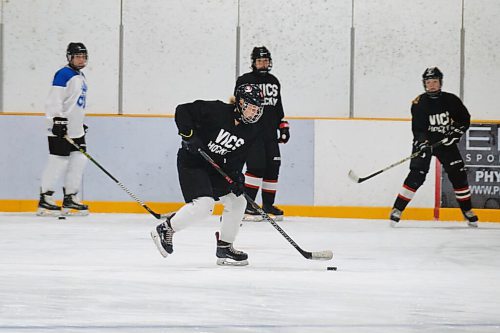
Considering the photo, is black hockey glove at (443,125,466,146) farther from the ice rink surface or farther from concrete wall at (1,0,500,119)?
concrete wall at (1,0,500,119)

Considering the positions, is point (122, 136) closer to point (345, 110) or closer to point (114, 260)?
point (345, 110)

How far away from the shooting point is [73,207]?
327 inches

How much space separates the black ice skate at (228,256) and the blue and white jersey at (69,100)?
10.3ft

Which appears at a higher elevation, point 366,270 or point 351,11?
point 351,11

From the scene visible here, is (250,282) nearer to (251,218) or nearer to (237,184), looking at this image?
(237,184)

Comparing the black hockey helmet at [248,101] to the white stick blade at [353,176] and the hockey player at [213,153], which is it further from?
the white stick blade at [353,176]

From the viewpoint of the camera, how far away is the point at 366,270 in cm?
534

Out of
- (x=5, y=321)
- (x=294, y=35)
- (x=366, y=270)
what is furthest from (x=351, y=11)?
(x=5, y=321)

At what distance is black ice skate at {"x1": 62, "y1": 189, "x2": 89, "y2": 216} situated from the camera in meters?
8.31

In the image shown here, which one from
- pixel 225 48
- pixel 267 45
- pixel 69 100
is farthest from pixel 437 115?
pixel 69 100

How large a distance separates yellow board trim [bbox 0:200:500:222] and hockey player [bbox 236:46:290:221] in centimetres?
38

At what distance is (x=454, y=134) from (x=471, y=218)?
65cm

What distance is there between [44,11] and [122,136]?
5.37ft

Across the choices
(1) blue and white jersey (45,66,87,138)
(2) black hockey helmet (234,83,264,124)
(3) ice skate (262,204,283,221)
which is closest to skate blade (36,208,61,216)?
(1) blue and white jersey (45,66,87,138)
